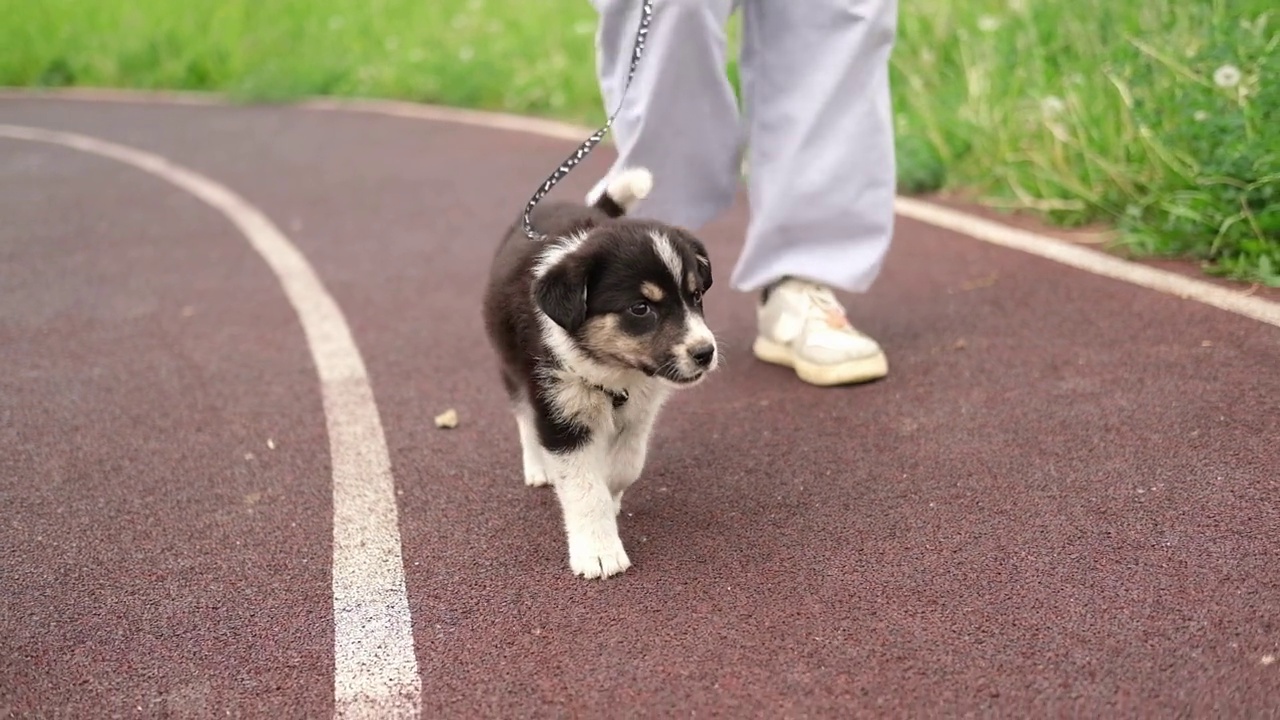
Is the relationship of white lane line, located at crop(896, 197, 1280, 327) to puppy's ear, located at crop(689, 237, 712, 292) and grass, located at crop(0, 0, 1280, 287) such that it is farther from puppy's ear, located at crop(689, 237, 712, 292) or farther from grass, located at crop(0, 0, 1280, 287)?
puppy's ear, located at crop(689, 237, 712, 292)

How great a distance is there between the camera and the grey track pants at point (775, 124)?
4.59m

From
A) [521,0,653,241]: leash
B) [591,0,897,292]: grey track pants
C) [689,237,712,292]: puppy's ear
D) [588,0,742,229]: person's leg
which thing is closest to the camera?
[689,237,712,292]: puppy's ear

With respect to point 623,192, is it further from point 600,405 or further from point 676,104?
point 600,405

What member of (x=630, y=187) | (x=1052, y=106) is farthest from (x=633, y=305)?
(x=1052, y=106)

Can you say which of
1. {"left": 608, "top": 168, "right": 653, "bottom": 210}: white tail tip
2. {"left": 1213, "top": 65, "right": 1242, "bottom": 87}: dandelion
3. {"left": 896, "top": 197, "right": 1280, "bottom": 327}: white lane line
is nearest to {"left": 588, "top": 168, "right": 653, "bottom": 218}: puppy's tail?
{"left": 608, "top": 168, "right": 653, "bottom": 210}: white tail tip

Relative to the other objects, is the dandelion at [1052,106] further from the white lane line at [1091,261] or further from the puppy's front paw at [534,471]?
the puppy's front paw at [534,471]

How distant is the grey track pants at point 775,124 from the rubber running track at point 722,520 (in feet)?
1.75

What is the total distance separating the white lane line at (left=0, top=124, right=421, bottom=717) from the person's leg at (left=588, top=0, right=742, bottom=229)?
1226 millimetres

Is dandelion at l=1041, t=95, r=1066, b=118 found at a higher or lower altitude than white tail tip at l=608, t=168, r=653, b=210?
lower

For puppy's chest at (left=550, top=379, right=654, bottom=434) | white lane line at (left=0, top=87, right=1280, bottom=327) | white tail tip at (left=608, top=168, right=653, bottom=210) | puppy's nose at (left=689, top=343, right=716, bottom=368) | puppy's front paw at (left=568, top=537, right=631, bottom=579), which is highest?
white tail tip at (left=608, top=168, right=653, bottom=210)

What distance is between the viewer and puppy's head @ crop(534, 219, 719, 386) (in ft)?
11.4

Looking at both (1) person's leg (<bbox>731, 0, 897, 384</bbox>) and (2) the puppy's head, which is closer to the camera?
(2) the puppy's head

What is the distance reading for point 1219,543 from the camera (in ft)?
10.8

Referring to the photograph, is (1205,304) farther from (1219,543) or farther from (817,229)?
(1219,543)
